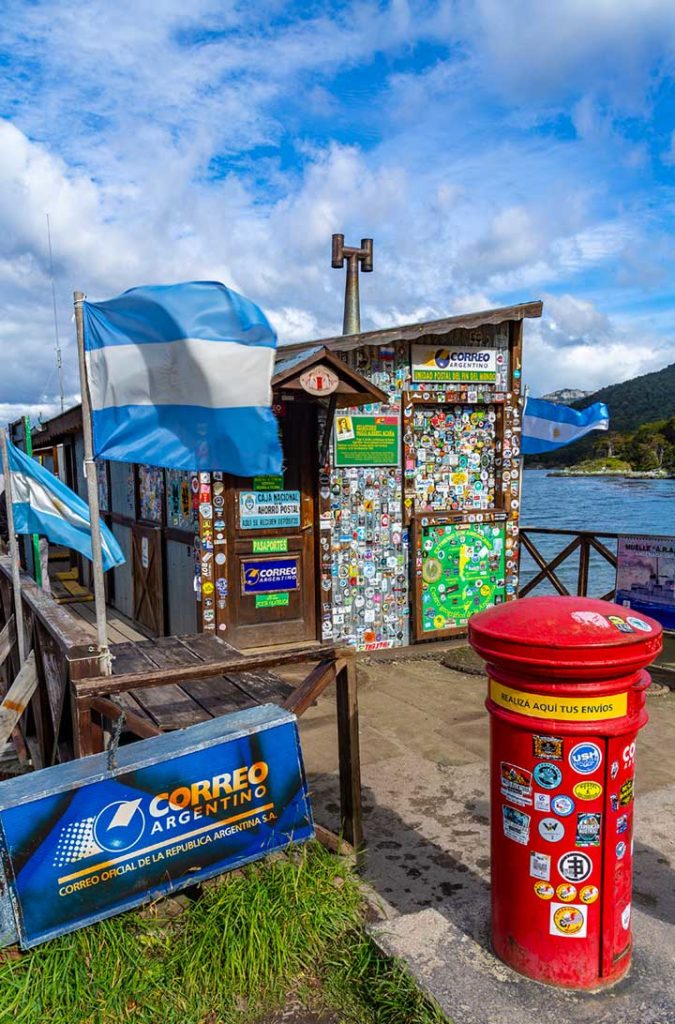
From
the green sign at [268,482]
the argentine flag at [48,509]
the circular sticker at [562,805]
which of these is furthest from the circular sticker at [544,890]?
the green sign at [268,482]

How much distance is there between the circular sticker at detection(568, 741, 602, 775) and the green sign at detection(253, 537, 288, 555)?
198 inches

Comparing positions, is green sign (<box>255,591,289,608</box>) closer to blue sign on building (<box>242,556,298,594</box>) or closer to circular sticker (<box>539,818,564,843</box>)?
blue sign on building (<box>242,556,298,594</box>)

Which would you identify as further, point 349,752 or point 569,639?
point 349,752

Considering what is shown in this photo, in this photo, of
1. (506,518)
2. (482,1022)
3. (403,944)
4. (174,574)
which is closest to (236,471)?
(403,944)

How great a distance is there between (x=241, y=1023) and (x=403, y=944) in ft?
2.16

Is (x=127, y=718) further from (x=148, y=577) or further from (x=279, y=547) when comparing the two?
(x=148, y=577)

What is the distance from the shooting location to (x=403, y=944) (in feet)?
9.64

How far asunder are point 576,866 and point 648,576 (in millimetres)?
5400

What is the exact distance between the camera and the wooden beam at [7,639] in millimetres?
6918

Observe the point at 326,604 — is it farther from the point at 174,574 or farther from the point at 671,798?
the point at 671,798

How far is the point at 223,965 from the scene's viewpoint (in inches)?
114

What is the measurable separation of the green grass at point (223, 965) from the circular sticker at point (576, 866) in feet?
2.23

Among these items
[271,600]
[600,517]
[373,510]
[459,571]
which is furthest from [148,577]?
[600,517]

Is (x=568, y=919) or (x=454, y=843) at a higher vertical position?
(x=568, y=919)
